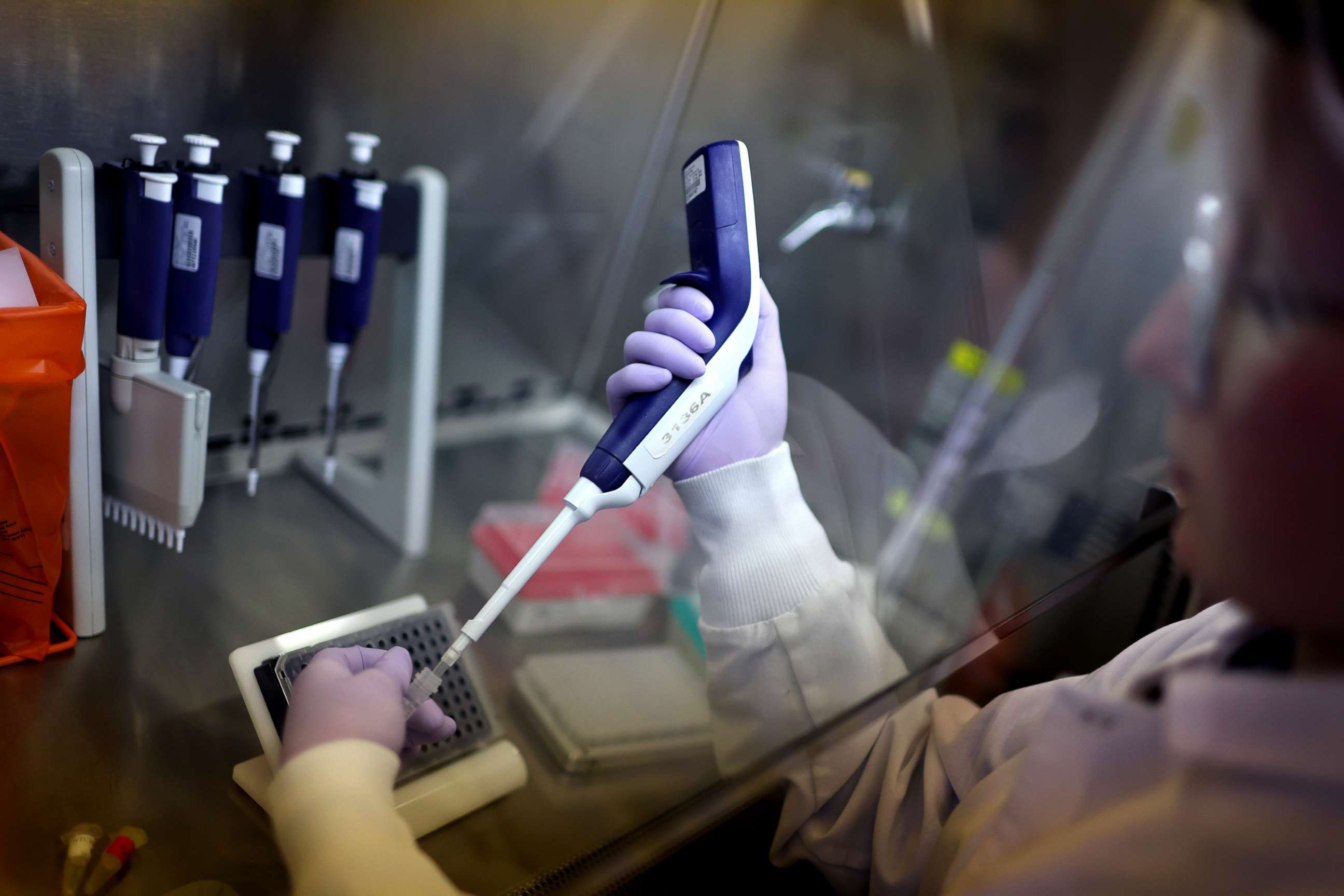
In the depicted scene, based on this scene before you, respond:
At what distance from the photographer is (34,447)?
718 mm

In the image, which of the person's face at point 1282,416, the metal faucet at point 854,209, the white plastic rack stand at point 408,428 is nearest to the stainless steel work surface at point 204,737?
the white plastic rack stand at point 408,428

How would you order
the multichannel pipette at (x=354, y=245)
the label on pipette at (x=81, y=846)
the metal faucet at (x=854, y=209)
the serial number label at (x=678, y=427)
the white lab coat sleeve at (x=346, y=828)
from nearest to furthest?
the white lab coat sleeve at (x=346, y=828)
the label on pipette at (x=81, y=846)
the serial number label at (x=678, y=427)
the multichannel pipette at (x=354, y=245)
the metal faucet at (x=854, y=209)

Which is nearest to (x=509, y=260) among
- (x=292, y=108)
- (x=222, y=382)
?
(x=292, y=108)

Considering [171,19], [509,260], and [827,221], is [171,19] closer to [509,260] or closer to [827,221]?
[509,260]

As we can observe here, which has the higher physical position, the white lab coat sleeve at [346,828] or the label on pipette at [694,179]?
the label on pipette at [694,179]

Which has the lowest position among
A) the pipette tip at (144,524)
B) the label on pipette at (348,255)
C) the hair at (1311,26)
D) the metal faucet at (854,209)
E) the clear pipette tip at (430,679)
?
Result: the pipette tip at (144,524)

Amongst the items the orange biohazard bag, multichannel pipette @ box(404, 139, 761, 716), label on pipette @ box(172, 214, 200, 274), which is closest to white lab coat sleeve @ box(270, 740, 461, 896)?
multichannel pipette @ box(404, 139, 761, 716)

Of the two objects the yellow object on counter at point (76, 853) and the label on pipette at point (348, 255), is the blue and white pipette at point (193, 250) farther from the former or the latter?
the yellow object on counter at point (76, 853)

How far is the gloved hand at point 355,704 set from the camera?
0.54 meters

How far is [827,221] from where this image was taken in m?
1.25

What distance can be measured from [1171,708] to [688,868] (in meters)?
0.31

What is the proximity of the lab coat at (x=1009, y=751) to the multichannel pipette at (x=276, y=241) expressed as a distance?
431 mm

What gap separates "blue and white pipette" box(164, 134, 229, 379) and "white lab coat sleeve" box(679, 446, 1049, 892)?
17.5 inches

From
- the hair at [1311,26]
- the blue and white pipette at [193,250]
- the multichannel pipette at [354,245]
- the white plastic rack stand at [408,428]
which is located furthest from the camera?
the white plastic rack stand at [408,428]
